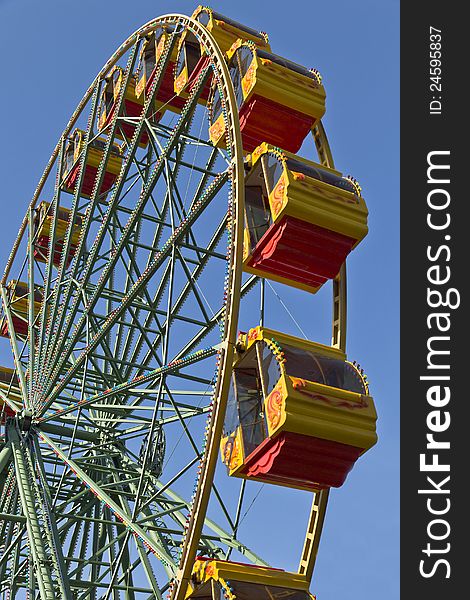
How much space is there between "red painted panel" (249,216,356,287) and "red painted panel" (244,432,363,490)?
7.59 ft

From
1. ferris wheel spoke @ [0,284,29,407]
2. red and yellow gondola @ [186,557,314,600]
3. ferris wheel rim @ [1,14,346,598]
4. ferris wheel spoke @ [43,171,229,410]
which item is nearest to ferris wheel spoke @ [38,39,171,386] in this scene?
ferris wheel rim @ [1,14,346,598]

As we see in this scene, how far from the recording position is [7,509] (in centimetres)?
1584

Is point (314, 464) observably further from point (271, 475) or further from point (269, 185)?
point (269, 185)

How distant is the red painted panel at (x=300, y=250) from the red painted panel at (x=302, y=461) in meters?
2.31

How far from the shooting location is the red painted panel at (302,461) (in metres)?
9.89

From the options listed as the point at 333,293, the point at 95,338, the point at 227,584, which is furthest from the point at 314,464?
the point at 95,338

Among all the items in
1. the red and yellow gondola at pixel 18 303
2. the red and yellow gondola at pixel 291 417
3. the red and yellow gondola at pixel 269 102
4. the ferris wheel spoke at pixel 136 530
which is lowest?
the ferris wheel spoke at pixel 136 530

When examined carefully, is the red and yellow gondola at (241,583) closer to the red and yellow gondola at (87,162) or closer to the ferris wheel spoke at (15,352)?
the ferris wheel spoke at (15,352)

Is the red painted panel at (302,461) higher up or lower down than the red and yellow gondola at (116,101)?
lower down

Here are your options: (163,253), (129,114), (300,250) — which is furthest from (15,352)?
(300,250)

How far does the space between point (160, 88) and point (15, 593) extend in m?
8.73

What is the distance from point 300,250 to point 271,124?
2.24 meters

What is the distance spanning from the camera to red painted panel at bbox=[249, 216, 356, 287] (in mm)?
11109

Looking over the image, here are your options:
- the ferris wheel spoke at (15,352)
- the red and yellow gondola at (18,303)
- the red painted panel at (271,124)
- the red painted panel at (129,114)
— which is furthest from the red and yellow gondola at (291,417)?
the red and yellow gondola at (18,303)
